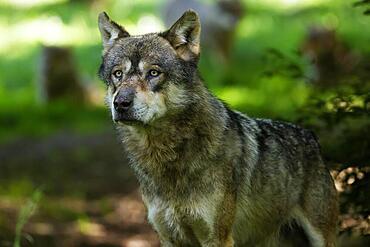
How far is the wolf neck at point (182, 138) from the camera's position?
6324 millimetres

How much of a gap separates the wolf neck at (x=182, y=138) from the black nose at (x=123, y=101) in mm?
482

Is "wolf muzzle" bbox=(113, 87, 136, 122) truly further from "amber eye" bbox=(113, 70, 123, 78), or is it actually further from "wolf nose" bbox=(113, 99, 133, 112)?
"amber eye" bbox=(113, 70, 123, 78)

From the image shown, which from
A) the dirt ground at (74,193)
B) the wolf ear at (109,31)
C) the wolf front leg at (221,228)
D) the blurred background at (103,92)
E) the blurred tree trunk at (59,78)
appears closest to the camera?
the wolf front leg at (221,228)

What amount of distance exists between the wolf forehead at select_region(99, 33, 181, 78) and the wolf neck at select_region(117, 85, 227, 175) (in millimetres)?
379

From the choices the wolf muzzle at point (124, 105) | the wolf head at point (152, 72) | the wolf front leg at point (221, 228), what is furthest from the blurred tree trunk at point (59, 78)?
the wolf muzzle at point (124, 105)

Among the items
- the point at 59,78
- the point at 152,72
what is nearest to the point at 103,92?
the point at 59,78

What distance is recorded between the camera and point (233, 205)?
635 cm

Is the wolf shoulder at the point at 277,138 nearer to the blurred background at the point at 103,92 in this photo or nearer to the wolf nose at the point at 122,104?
the blurred background at the point at 103,92

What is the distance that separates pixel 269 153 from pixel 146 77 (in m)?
1.30

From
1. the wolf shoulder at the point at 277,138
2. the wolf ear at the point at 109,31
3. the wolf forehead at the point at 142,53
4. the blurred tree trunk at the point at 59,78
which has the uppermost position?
the wolf ear at the point at 109,31

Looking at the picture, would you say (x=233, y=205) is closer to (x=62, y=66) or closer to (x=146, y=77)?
(x=146, y=77)

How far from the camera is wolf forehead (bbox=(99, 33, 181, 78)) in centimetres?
612

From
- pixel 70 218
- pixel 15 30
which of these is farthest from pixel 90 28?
pixel 70 218

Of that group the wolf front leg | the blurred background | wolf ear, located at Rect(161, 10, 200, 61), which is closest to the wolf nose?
wolf ear, located at Rect(161, 10, 200, 61)
